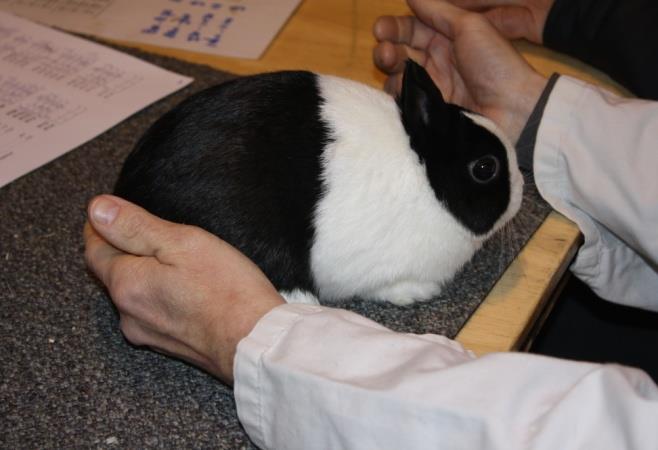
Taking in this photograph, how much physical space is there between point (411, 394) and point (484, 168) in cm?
46

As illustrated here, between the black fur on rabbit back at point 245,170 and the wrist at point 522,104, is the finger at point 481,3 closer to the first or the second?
the wrist at point 522,104

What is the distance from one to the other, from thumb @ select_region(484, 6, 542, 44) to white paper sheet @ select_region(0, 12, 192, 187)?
619 millimetres

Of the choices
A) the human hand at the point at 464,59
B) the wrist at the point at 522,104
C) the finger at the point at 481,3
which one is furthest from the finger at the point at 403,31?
the wrist at the point at 522,104

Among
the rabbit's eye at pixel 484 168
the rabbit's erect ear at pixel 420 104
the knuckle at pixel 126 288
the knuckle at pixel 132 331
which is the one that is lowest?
the knuckle at pixel 132 331

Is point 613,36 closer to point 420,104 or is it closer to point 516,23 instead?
point 516,23

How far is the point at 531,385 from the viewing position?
2.21 ft

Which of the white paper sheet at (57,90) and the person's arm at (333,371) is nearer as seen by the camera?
the person's arm at (333,371)

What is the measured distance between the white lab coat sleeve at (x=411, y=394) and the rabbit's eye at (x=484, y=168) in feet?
1.11

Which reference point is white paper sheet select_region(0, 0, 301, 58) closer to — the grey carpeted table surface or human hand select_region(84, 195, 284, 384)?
the grey carpeted table surface

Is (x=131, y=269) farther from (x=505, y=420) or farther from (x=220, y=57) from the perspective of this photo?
(x=220, y=57)

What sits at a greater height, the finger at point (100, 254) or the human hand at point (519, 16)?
the human hand at point (519, 16)

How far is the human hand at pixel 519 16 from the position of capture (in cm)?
144

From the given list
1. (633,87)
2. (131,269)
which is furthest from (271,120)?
(633,87)

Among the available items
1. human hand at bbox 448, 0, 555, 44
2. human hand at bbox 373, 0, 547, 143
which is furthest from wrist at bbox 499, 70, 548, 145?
human hand at bbox 448, 0, 555, 44
